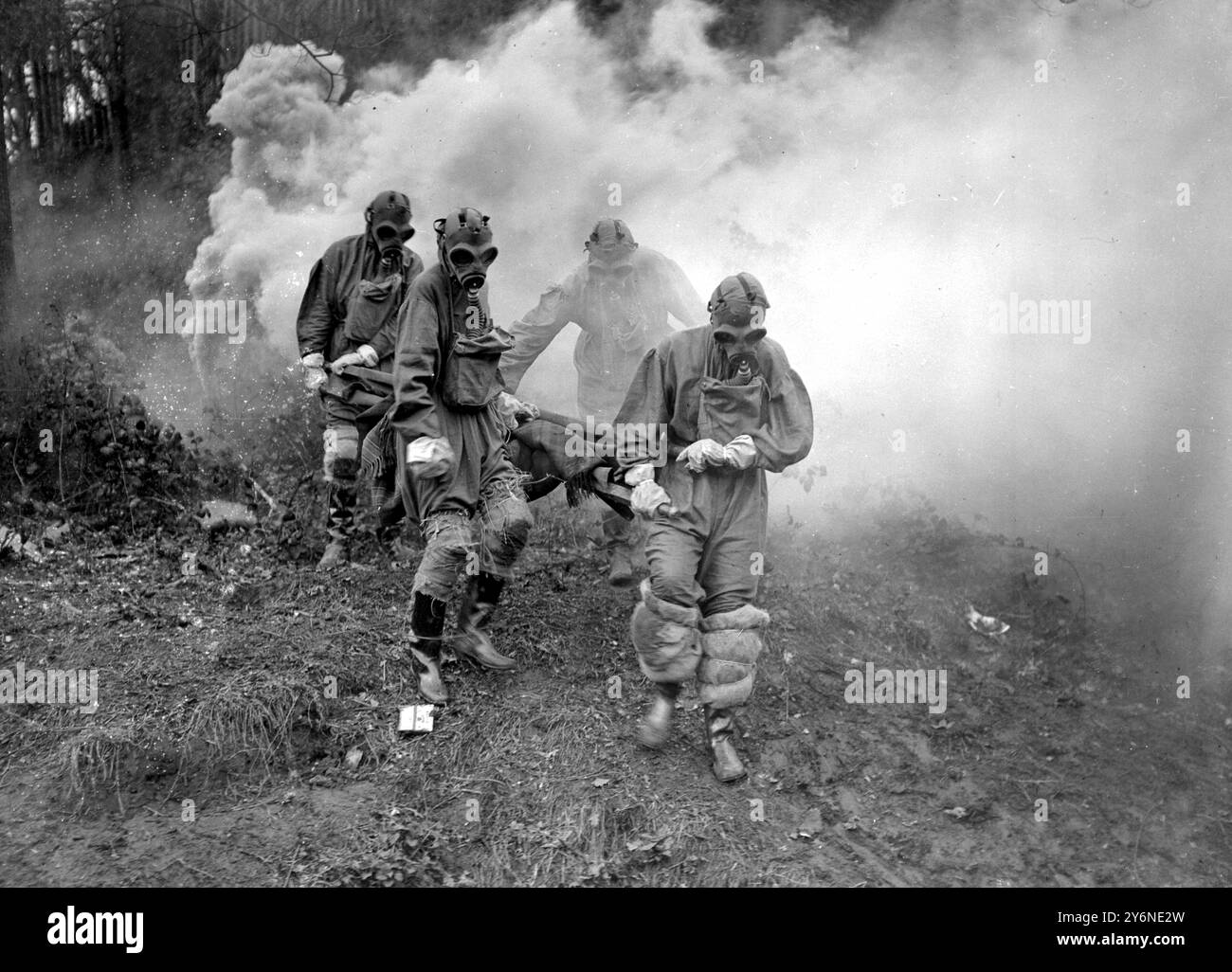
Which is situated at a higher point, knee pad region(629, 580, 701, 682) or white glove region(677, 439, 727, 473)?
white glove region(677, 439, 727, 473)

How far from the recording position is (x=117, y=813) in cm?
478

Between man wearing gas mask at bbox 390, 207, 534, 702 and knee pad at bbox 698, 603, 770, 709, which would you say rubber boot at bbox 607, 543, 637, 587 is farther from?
knee pad at bbox 698, 603, 770, 709

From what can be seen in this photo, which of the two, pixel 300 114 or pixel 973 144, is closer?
pixel 973 144

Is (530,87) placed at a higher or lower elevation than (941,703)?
higher

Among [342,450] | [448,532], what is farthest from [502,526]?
[342,450]

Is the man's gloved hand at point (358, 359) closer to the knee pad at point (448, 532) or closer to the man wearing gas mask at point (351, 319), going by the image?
the man wearing gas mask at point (351, 319)

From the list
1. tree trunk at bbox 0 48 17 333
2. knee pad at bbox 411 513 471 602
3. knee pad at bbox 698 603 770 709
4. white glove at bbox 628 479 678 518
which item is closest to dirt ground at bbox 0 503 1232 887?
knee pad at bbox 698 603 770 709

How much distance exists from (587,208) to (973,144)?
11.2 feet

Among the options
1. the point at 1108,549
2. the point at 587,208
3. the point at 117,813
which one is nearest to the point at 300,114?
the point at 587,208

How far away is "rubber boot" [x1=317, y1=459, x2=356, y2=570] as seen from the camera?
7.09 metres

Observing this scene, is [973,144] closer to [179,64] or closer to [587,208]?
[587,208]

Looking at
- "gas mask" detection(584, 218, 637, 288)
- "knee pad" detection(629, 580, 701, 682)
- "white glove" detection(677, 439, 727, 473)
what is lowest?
"knee pad" detection(629, 580, 701, 682)

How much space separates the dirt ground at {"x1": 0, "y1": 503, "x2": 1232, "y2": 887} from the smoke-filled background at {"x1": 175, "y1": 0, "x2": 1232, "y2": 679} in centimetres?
190

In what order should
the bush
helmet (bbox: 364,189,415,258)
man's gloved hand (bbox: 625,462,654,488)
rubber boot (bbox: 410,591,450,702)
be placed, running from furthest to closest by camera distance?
the bush → helmet (bbox: 364,189,415,258) → rubber boot (bbox: 410,591,450,702) → man's gloved hand (bbox: 625,462,654,488)
